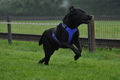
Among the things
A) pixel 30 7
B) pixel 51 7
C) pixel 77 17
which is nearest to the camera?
pixel 77 17

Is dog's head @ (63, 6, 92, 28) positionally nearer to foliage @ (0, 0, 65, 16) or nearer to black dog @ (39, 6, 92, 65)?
black dog @ (39, 6, 92, 65)

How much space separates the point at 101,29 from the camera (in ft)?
42.8

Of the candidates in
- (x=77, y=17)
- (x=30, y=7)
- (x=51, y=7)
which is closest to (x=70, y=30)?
(x=77, y=17)

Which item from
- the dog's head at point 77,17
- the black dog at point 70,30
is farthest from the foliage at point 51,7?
the dog's head at point 77,17

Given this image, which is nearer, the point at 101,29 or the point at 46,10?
the point at 101,29

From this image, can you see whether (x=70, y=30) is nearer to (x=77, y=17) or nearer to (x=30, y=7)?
(x=77, y=17)

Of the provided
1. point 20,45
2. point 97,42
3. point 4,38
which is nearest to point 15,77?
point 97,42

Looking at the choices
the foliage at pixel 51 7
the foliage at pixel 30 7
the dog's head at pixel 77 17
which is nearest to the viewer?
the dog's head at pixel 77 17

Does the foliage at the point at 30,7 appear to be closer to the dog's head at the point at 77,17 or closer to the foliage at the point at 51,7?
the foliage at the point at 51,7

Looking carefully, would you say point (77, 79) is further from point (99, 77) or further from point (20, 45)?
point (20, 45)

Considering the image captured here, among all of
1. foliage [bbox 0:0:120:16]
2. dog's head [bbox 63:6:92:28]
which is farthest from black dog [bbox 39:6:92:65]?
foliage [bbox 0:0:120:16]

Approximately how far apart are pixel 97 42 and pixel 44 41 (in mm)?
Answer: 4477

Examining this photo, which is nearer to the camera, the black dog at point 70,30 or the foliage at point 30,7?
the black dog at point 70,30

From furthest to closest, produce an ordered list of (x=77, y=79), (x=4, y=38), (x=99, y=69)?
1. (x=4, y=38)
2. (x=99, y=69)
3. (x=77, y=79)
